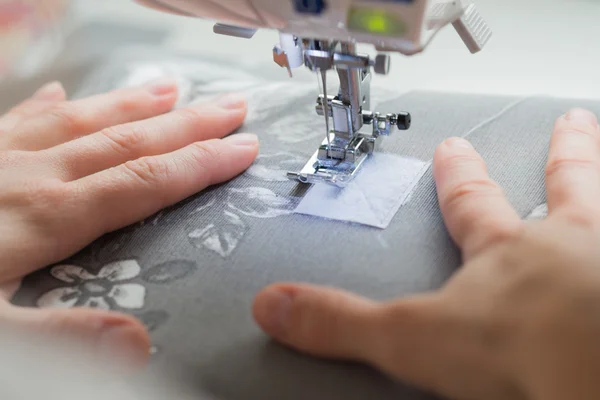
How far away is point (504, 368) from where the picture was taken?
0.52 meters

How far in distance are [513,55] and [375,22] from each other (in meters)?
0.69

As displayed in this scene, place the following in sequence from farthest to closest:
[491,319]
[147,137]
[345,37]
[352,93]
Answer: [147,137]
[352,93]
[345,37]
[491,319]

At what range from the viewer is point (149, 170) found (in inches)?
30.8

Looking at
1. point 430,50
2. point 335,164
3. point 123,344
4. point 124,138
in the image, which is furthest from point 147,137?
point 430,50

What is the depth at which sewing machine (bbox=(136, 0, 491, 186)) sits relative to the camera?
1.98 ft

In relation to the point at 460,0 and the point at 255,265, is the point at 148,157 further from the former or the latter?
the point at 460,0

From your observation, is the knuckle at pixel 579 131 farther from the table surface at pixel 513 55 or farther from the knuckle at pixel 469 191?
the table surface at pixel 513 55

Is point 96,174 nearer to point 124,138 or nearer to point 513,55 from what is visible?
point 124,138

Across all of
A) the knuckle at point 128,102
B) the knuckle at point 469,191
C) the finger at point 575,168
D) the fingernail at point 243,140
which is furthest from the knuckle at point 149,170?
the finger at point 575,168

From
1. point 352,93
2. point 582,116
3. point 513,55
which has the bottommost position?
point 513,55

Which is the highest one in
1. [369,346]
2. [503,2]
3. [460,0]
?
[460,0]

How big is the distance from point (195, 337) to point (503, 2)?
96cm

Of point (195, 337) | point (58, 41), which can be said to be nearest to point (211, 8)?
point (195, 337)

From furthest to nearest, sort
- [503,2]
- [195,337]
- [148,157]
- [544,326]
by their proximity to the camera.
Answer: [503,2] → [148,157] → [195,337] → [544,326]
